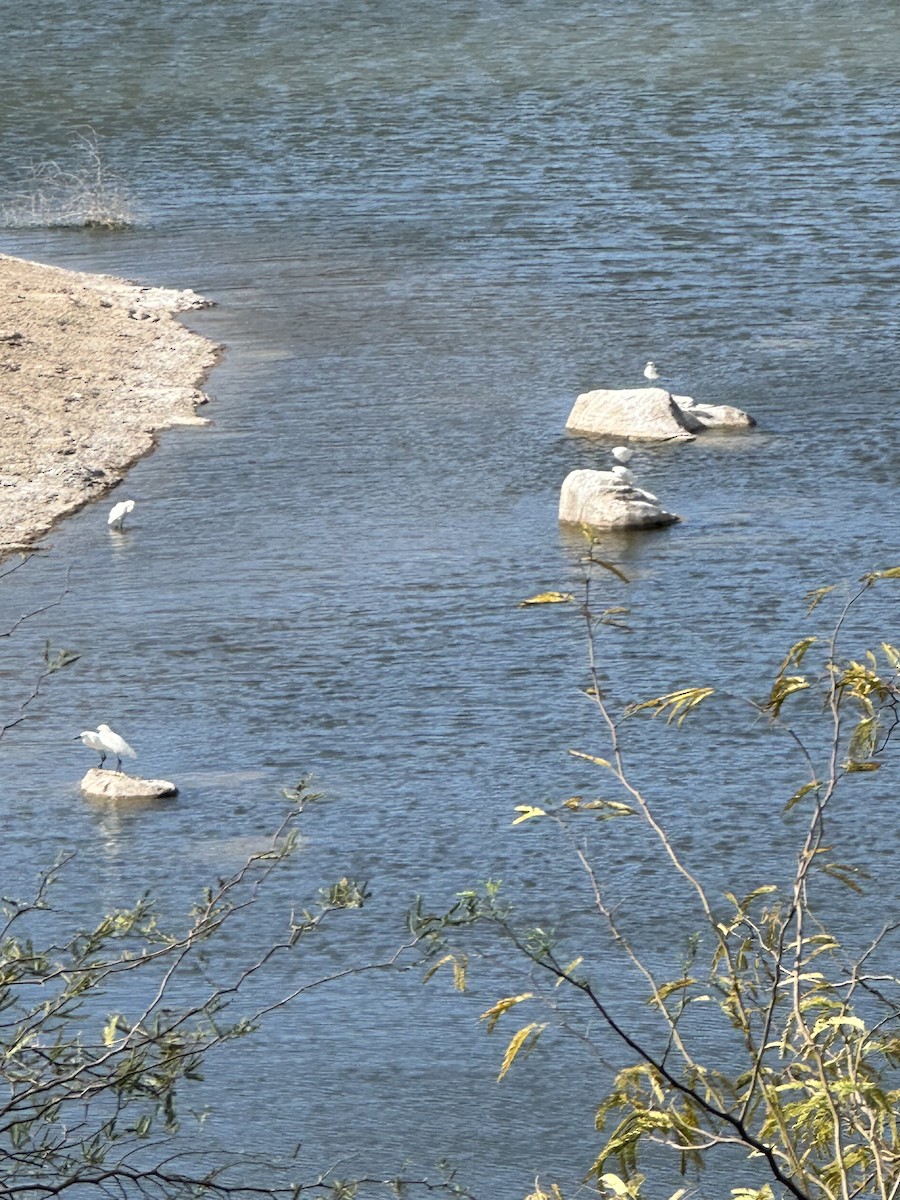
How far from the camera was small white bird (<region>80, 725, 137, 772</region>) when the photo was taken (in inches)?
618

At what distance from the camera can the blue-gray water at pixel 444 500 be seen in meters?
14.1

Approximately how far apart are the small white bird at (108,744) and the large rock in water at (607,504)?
613 centimetres

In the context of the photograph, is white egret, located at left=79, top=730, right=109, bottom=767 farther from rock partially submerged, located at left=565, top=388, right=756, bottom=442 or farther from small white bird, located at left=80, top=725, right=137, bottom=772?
rock partially submerged, located at left=565, top=388, right=756, bottom=442

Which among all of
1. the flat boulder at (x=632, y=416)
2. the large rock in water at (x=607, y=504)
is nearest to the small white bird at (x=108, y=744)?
the large rock in water at (x=607, y=504)

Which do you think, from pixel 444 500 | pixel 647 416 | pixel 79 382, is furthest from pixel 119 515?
pixel 647 416

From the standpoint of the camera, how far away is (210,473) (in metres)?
23.8

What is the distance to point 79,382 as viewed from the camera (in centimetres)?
2672

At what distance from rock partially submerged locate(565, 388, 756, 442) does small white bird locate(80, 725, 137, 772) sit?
9.38 metres

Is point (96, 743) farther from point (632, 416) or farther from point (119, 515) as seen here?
point (632, 416)

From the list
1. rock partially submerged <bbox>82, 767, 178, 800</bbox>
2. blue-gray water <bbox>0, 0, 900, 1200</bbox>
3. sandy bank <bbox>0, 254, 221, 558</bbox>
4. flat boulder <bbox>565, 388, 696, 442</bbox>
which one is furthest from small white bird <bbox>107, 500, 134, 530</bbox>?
rock partially submerged <bbox>82, 767, 178, 800</bbox>

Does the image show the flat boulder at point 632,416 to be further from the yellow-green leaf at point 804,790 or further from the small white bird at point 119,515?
the yellow-green leaf at point 804,790

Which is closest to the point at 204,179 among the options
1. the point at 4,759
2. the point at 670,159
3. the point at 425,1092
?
the point at 670,159

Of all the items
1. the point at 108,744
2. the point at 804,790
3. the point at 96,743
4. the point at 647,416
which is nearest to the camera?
the point at 804,790

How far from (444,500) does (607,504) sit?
2.13m
